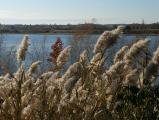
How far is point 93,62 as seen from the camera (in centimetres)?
451

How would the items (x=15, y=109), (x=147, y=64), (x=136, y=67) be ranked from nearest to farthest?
1. (x=15, y=109)
2. (x=147, y=64)
3. (x=136, y=67)

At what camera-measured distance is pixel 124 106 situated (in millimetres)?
4746

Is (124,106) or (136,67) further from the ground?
(136,67)

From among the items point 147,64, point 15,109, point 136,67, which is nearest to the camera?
point 15,109

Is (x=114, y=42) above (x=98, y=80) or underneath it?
above

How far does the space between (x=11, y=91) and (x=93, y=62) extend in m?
Answer: 0.76

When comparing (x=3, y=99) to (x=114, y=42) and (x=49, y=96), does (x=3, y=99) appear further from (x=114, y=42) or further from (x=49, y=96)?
(x=114, y=42)

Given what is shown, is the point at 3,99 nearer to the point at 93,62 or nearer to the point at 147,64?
the point at 93,62

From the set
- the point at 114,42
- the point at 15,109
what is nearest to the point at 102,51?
the point at 114,42

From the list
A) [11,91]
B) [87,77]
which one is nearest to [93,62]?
[87,77]

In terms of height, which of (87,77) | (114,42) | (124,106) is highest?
(114,42)

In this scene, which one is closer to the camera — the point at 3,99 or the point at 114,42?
the point at 114,42

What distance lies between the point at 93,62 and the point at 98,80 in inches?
6.2

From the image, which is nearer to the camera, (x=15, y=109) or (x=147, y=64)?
(x=15, y=109)
